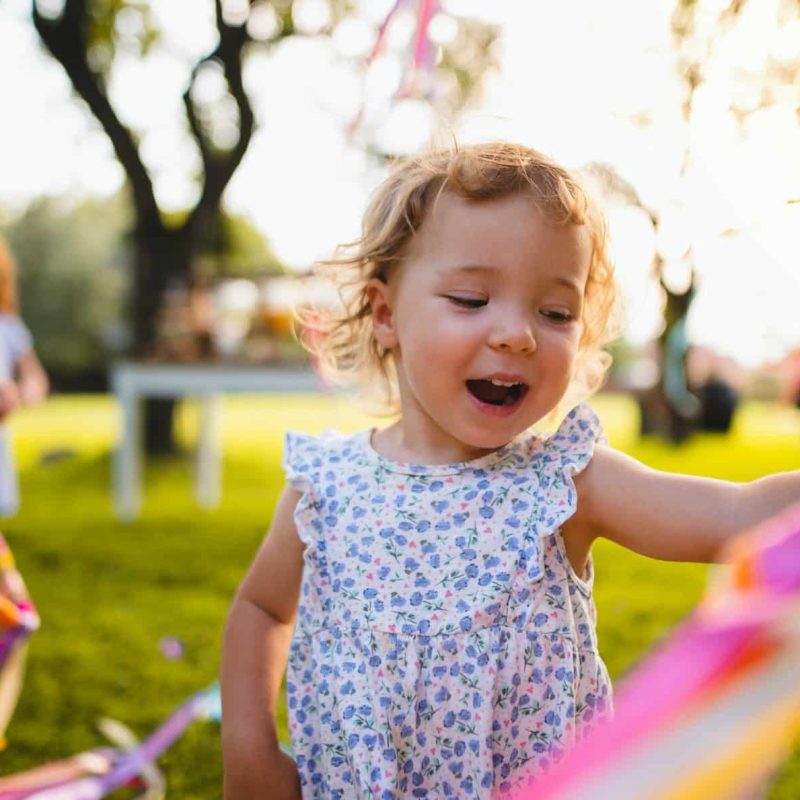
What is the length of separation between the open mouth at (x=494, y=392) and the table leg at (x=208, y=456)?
430cm

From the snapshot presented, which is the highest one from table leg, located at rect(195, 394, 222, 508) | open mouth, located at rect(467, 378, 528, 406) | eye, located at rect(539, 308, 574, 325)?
eye, located at rect(539, 308, 574, 325)

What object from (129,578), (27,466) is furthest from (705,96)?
(27,466)

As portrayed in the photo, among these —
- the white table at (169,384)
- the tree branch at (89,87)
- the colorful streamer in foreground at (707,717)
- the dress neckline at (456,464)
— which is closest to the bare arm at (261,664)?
the dress neckline at (456,464)

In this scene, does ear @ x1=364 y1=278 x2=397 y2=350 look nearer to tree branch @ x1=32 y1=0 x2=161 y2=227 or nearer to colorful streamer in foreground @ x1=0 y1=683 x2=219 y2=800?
colorful streamer in foreground @ x1=0 y1=683 x2=219 y2=800

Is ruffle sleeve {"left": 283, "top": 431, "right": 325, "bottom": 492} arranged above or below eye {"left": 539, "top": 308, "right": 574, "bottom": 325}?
below

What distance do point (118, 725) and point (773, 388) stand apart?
12.8 metres

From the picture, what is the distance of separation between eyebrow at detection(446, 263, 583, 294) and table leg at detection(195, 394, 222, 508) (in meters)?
4.31

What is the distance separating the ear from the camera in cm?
123

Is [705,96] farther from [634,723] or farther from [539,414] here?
[634,723]

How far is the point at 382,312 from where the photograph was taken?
1252 mm

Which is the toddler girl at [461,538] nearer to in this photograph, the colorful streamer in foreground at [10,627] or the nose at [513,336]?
the nose at [513,336]

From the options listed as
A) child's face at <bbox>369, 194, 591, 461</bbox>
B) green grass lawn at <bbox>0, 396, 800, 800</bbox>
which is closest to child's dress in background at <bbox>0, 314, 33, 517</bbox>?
green grass lawn at <bbox>0, 396, 800, 800</bbox>

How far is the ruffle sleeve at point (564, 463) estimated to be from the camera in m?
1.05

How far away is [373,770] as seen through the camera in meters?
1.04
